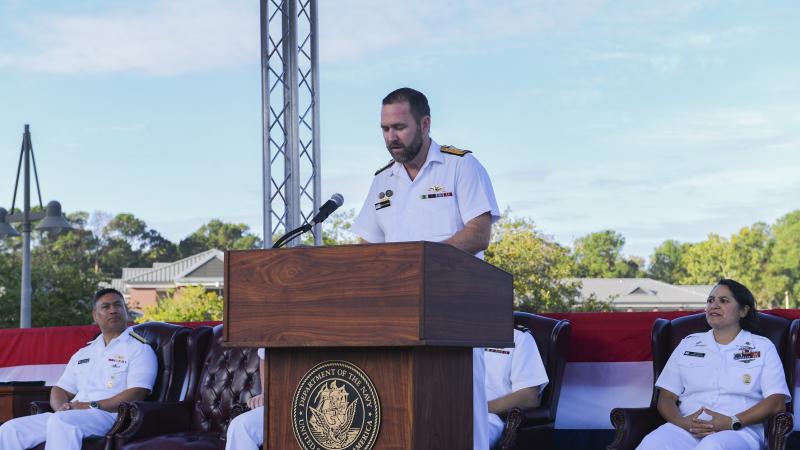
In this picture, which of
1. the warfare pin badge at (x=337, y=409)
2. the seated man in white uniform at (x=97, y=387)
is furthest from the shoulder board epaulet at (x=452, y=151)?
the seated man in white uniform at (x=97, y=387)

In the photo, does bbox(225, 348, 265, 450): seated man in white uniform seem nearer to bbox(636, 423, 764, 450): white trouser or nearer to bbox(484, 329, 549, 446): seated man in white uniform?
bbox(484, 329, 549, 446): seated man in white uniform

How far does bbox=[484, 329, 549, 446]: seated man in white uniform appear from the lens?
18.3ft

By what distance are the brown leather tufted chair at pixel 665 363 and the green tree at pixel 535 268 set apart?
21.9 metres

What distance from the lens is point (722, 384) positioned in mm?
5215

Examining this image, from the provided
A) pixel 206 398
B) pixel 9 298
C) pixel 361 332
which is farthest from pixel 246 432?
pixel 9 298

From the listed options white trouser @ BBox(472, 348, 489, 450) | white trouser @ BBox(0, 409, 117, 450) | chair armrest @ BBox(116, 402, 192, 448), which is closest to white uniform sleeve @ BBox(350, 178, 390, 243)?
white trouser @ BBox(472, 348, 489, 450)

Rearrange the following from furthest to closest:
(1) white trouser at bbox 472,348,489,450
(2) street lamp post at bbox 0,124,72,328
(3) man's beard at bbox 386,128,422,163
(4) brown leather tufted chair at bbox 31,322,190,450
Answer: (2) street lamp post at bbox 0,124,72,328 < (4) brown leather tufted chair at bbox 31,322,190,450 < (3) man's beard at bbox 386,128,422,163 < (1) white trouser at bbox 472,348,489,450

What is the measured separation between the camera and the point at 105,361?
263 inches

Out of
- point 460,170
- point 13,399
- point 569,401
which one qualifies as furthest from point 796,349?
point 13,399

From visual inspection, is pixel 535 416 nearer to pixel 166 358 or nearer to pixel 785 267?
pixel 166 358

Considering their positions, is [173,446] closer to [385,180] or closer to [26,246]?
[385,180]

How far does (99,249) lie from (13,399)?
68.5 meters

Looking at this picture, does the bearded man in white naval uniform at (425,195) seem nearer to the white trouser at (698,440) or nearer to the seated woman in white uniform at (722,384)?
the white trouser at (698,440)

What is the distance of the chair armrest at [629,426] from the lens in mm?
5191
